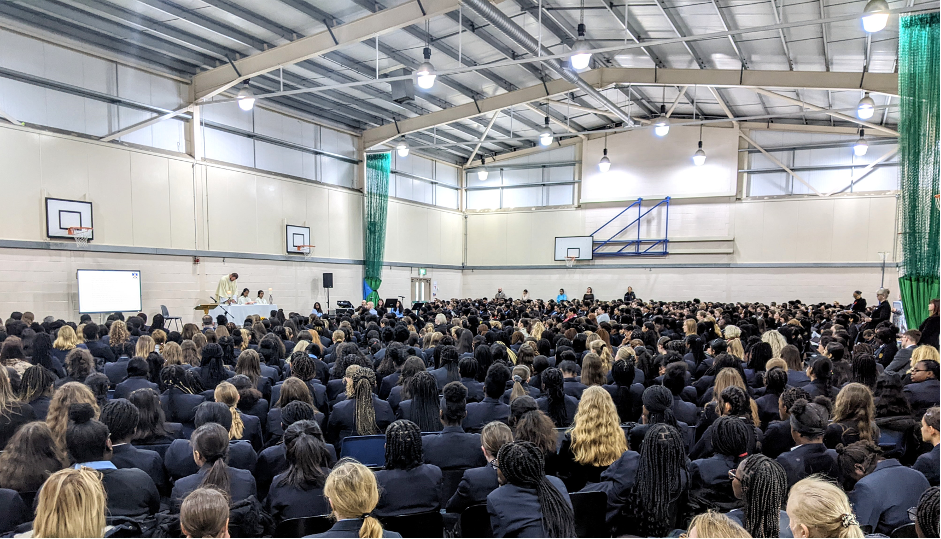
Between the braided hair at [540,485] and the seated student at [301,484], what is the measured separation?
1.10 meters

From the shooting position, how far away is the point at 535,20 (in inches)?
517

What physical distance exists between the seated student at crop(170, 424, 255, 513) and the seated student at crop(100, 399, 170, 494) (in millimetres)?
521

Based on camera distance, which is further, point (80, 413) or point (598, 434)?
point (598, 434)

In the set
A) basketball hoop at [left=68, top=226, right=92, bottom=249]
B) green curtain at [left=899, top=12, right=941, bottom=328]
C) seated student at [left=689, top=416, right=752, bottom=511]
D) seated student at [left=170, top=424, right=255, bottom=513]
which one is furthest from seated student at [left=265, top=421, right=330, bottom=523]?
basketball hoop at [left=68, top=226, right=92, bottom=249]

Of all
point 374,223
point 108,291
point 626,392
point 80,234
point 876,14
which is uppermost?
point 876,14

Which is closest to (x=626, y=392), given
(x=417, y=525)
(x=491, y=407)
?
(x=491, y=407)

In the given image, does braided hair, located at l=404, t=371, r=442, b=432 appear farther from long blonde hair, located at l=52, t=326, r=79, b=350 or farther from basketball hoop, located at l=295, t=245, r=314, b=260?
basketball hoop, located at l=295, t=245, r=314, b=260

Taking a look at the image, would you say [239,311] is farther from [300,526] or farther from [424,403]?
[300,526]

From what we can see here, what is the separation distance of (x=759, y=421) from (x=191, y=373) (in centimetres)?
484

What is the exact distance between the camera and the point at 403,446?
300 cm

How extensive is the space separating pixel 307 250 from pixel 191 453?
14.9 meters

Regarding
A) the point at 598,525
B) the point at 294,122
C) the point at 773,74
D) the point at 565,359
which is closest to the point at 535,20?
the point at 773,74

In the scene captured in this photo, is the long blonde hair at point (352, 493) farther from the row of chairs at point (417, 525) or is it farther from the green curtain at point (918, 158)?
the green curtain at point (918, 158)

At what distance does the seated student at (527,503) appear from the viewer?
Answer: 2385mm
